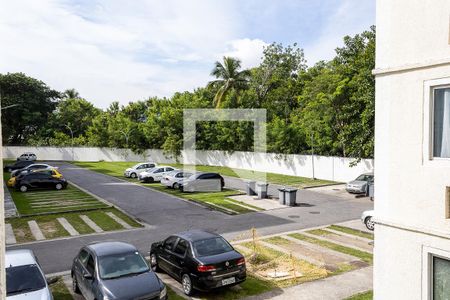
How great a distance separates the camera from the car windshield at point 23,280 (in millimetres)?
8414

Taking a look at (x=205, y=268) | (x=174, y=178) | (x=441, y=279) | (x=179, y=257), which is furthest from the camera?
(x=174, y=178)

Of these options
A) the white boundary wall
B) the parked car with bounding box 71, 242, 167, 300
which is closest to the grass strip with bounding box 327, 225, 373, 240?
the parked car with bounding box 71, 242, 167, 300

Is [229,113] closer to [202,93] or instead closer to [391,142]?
[202,93]

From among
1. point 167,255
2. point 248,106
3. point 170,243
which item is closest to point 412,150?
point 170,243

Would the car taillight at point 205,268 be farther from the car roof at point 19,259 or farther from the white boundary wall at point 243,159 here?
the white boundary wall at point 243,159

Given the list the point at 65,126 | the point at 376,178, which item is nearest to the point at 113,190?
the point at 376,178

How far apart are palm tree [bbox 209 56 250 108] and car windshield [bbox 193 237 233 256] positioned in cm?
3766

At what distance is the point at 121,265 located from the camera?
916cm

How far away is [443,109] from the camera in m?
5.71

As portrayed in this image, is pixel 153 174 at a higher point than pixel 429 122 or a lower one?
lower

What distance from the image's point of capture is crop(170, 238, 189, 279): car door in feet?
33.0

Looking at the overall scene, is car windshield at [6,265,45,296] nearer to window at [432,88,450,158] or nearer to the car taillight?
the car taillight

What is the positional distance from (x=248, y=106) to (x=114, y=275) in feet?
121

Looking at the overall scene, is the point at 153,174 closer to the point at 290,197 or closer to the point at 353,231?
the point at 290,197
